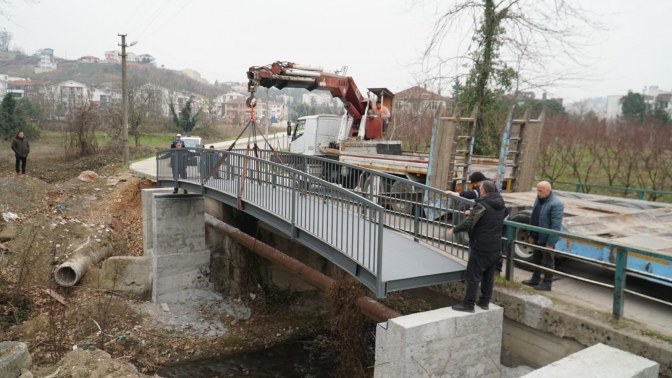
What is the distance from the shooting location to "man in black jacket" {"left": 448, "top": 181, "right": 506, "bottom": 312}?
18.3ft

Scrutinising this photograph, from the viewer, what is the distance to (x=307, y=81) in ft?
40.1

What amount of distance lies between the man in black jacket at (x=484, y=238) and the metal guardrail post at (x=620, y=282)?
1.24 metres

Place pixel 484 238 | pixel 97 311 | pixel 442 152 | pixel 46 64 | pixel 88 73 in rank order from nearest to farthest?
pixel 484 238, pixel 442 152, pixel 97 311, pixel 88 73, pixel 46 64

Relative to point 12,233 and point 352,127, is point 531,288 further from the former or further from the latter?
point 12,233

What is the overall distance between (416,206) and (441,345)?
2421mm

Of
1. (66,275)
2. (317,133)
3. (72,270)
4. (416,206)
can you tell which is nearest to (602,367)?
(416,206)

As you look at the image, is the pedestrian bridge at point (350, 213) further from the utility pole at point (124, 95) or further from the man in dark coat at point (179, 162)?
the utility pole at point (124, 95)

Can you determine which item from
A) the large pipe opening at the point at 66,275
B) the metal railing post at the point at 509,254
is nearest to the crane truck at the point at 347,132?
the metal railing post at the point at 509,254

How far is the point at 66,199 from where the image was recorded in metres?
15.7

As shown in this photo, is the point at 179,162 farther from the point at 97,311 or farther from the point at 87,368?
the point at 87,368

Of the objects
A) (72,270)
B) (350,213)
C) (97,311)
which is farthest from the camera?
(72,270)

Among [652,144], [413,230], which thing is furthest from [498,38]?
[413,230]

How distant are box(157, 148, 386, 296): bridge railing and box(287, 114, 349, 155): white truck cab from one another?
13.8ft

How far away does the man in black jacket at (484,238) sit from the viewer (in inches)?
220
